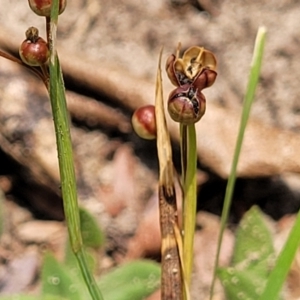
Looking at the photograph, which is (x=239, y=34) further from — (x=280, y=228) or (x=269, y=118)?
(x=280, y=228)

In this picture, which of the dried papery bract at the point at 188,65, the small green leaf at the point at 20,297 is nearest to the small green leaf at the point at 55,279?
the small green leaf at the point at 20,297

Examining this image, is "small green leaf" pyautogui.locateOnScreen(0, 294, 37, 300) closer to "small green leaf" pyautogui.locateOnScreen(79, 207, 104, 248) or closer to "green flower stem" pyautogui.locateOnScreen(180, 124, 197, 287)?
"small green leaf" pyautogui.locateOnScreen(79, 207, 104, 248)

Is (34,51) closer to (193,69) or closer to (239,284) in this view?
(193,69)

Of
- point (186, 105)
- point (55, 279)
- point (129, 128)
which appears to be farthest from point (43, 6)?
point (129, 128)

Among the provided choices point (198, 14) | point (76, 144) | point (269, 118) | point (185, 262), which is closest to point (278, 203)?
point (269, 118)

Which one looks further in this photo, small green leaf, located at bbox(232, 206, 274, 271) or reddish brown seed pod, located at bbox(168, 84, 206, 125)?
small green leaf, located at bbox(232, 206, 274, 271)

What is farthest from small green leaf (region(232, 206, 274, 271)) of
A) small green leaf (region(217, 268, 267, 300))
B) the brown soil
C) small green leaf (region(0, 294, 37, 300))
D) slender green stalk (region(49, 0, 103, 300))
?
slender green stalk (region(49, 0, 103, 300))

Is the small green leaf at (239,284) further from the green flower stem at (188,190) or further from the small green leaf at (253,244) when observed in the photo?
the green flower stem at (188,190)
